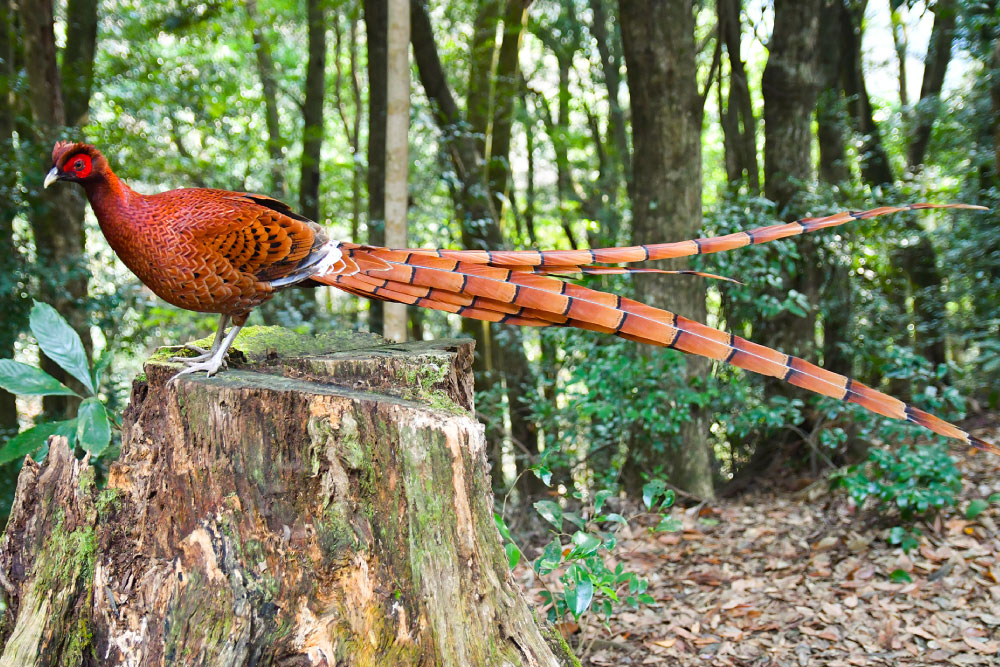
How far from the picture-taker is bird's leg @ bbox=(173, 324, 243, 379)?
255 cm

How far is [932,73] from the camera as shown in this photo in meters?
8.93

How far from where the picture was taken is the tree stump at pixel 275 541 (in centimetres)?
215

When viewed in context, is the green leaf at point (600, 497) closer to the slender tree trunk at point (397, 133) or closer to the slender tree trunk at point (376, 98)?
the slender tree trunk at point (397, 133)

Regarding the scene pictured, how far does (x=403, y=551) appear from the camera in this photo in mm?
2193

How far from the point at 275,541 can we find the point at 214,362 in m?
0.73

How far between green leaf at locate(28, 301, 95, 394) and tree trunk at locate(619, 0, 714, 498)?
12.6ft

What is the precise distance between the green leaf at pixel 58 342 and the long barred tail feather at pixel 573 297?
4.32 feet

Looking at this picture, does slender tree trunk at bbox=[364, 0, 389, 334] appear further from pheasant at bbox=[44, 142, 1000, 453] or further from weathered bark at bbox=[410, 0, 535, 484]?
pheasant at bbox=[44, 142, 1000, 453]

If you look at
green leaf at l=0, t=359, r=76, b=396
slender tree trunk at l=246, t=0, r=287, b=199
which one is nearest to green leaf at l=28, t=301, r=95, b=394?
green leaf at l=0, t=359, r=76, b=396

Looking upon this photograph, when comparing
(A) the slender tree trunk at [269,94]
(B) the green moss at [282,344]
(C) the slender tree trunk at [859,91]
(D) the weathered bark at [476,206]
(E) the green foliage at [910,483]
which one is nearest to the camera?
(B) the green moss at [282,344]

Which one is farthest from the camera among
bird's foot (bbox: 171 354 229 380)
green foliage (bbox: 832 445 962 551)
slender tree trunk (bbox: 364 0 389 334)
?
slender tree trunk (bbox: 364 0 389 334)

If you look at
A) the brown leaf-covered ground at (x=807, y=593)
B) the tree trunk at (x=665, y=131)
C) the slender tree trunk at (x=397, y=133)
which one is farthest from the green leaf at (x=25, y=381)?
the tree trunk at (x=665, y=131)

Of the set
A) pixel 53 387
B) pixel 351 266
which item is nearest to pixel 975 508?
pixel 351 266

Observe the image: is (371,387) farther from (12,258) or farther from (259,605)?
(12,258)
